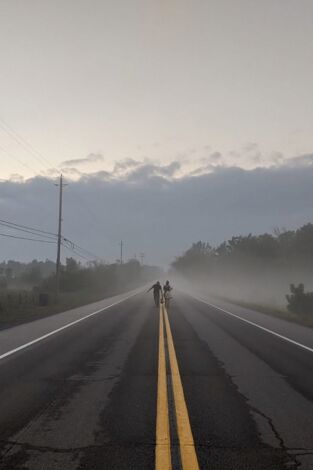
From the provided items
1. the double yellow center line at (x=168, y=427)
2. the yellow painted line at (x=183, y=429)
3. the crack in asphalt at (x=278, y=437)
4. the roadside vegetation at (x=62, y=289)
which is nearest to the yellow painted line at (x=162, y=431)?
the double yellow center line at (x=168, y=427)

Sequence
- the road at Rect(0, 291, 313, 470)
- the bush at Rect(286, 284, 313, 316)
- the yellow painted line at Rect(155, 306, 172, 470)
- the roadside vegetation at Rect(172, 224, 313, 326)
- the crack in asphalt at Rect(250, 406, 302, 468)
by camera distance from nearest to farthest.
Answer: the yellow painted line at Rect(155, 306, 172, 470)
the crack in asphalt at Rect(250, 406, 302, 468)
the road at Rect(0, 291, 313, 470)
the bush at Rect(286, 284, 313, 316)
the roadside vegetation at Rect(172, 224, 313, 326)

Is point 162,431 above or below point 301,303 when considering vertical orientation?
below

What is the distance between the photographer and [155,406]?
6.98 m

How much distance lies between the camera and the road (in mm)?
4949

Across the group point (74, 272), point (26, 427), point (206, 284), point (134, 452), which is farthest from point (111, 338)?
point (206, 284)

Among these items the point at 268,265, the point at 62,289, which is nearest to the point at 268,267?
the point at 268,265

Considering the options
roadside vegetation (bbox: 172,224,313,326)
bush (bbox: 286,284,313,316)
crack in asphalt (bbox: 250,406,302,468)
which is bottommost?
crack in asphalt (bbox: 250,406,302,468)

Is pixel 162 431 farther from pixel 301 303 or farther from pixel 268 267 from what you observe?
pixel 268 267

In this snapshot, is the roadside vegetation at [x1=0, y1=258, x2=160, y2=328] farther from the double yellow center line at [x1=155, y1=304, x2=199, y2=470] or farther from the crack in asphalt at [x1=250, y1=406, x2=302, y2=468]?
the crack in asphalt at [x1=250, y1=406, x2=302, y2=468]

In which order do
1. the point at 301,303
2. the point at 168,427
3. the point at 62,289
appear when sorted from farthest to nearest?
1. the point at 62,289
2. the point at 301,303
3. the point at 168,427

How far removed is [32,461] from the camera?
4793 mm

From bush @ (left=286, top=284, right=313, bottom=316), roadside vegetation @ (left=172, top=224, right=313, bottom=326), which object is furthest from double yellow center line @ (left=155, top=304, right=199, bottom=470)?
roadside vegetation @ (left=172, top=224, right=313, bottom=326)

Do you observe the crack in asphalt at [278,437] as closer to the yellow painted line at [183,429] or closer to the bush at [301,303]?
the yellow painted line at [183,429]

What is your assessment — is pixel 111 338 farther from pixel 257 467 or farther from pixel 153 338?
pixel 257 467
